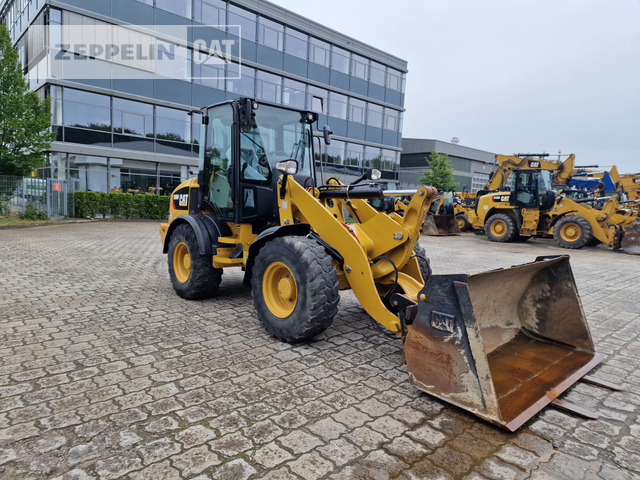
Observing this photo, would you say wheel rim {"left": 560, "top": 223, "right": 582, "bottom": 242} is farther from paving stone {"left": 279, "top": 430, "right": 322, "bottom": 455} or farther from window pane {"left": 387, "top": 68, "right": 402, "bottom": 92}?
window pane {"left": 387, "top": 68, "right": 402, "bottom": 92}

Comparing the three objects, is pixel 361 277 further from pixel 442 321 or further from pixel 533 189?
pixel 533 189

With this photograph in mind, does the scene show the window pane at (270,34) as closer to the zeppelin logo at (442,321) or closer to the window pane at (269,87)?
the window pane at (269,87)

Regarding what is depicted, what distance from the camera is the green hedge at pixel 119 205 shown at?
19.6 metres

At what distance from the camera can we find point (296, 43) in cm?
2791

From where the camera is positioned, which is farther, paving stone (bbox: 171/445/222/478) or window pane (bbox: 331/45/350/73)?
window pane (bbox: 331/45/350/73)

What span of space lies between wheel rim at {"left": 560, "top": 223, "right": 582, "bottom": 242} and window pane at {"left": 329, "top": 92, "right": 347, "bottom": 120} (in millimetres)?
18945

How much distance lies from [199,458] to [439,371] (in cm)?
175

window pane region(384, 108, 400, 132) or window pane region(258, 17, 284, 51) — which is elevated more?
window pane region(258, 17, 284, 51)

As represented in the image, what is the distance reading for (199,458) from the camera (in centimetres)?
245

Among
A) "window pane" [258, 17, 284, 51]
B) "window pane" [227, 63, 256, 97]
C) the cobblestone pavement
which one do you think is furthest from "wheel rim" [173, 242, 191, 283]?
"window pane" [258, 17, 284, 51]

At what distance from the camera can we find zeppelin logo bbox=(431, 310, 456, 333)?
304cm

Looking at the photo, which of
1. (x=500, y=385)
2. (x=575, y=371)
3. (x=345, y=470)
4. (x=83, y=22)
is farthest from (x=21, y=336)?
(x=83, y=22)

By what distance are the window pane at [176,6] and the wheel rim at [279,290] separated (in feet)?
75.0

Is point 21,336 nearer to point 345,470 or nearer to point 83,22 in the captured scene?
point 345,470
